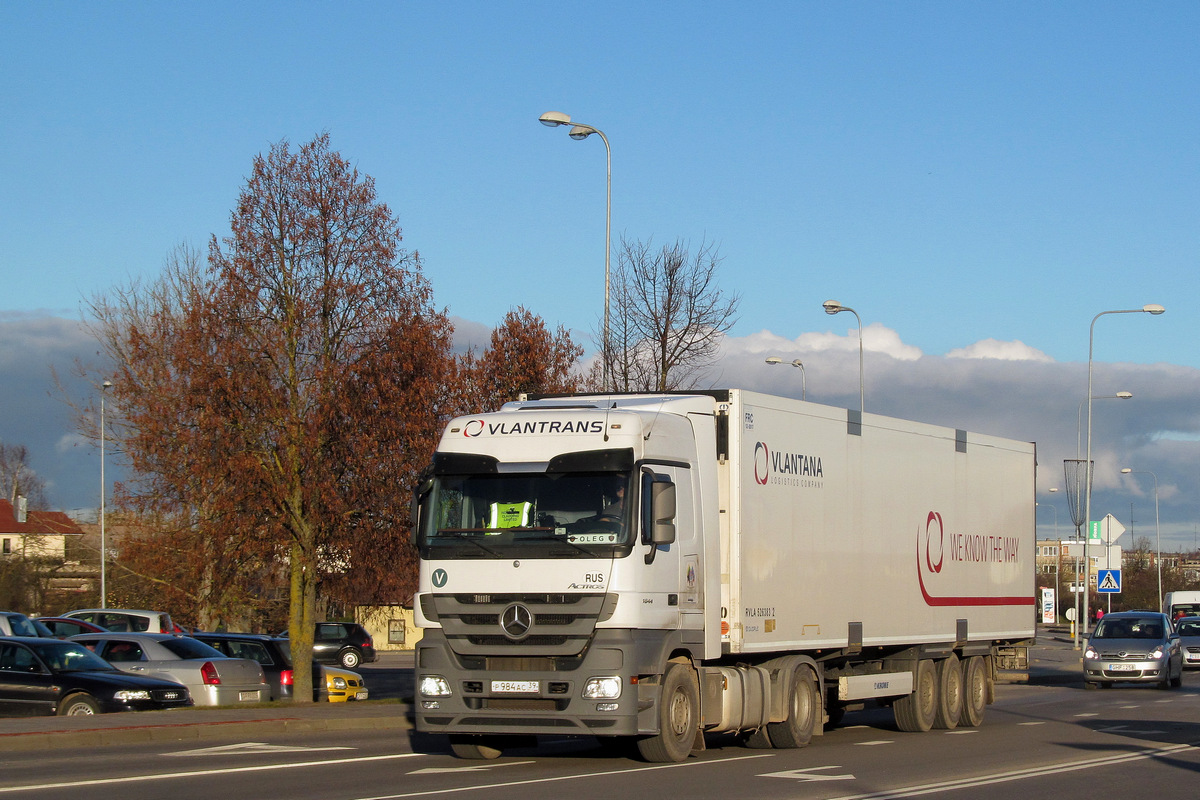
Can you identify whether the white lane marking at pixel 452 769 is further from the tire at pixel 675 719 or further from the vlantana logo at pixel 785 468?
the vlantana logo at pixel 785 468

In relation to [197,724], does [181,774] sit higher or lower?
higher

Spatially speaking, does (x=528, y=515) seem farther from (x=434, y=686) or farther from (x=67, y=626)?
(x=67, y=626)

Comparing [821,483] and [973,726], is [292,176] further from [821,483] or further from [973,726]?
[973,726]

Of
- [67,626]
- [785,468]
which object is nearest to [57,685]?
[785,468]

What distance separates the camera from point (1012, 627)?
19969 millimetres

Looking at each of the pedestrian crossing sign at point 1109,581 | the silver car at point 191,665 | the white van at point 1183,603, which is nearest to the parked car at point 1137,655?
the pedestrian crossing sign at point 1109,581

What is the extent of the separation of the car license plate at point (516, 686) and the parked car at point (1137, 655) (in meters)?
21.2

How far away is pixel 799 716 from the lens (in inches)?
587

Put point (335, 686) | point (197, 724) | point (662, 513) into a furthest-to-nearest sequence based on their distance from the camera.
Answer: point (335, 686) < point (197, 724) < point (662, 513)

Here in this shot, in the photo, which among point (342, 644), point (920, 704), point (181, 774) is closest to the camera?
point (181, 774)

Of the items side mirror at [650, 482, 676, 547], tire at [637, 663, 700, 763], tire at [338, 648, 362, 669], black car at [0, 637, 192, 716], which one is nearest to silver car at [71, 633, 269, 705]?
black car at [0, 637, 192, 716]

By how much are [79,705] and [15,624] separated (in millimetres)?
7000

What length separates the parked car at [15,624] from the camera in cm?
2380

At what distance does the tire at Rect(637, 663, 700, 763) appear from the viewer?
12484 mm
